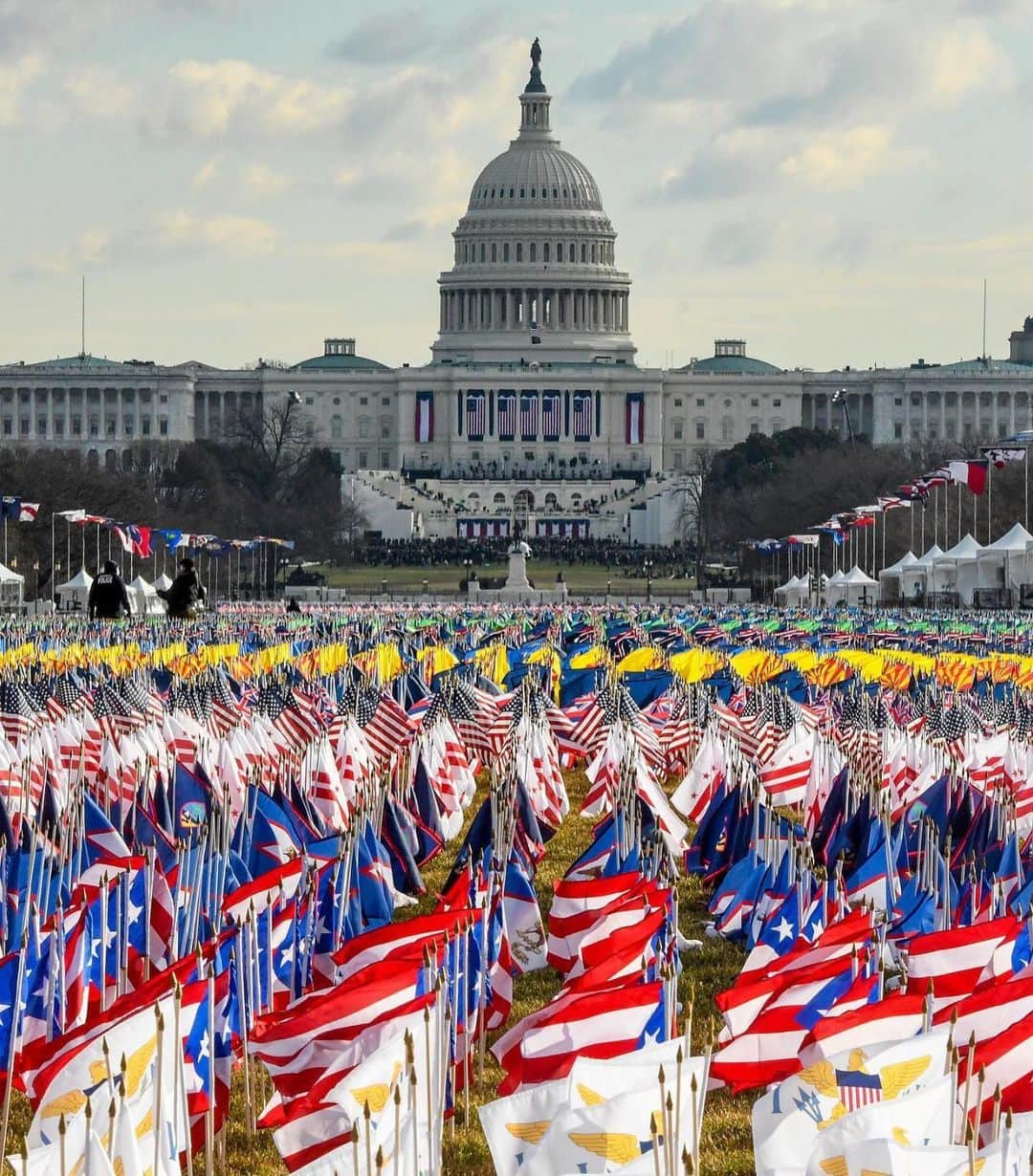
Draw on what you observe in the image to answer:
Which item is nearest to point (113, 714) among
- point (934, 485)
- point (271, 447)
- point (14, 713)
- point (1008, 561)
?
point (14, 713)

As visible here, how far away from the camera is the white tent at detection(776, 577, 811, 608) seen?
86.4 m

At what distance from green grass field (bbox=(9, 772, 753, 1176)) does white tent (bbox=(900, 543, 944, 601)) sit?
57.3 metres

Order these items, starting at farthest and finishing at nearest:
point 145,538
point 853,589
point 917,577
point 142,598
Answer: point 853,589 → point 917,577 → point 145,538 → point 142,598

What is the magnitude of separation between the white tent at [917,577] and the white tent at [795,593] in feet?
9.59

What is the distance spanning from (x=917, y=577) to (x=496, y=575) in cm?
3454

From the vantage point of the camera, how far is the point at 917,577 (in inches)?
3285

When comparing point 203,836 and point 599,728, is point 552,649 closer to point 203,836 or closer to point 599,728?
point 599,728

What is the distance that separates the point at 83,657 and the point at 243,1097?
26.0 m

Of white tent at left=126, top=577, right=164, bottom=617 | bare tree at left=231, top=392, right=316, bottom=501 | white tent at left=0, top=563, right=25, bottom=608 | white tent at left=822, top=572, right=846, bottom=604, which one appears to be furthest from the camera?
bare tree at left=231, top=392, right=316, bottom=501

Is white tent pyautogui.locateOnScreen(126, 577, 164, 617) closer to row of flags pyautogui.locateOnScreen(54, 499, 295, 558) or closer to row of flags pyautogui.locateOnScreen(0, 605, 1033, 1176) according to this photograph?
row of flags pyautogui.locateOnScreen(54, 499, 295, 558)

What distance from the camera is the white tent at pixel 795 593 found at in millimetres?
86375

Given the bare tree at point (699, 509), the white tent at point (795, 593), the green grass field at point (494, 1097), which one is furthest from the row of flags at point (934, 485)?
the green grass field at point (494, 1097)

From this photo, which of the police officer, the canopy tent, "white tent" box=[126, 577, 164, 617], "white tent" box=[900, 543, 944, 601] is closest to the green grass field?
the police officer

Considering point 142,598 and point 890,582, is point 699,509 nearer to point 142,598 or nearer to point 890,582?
point 890,582
